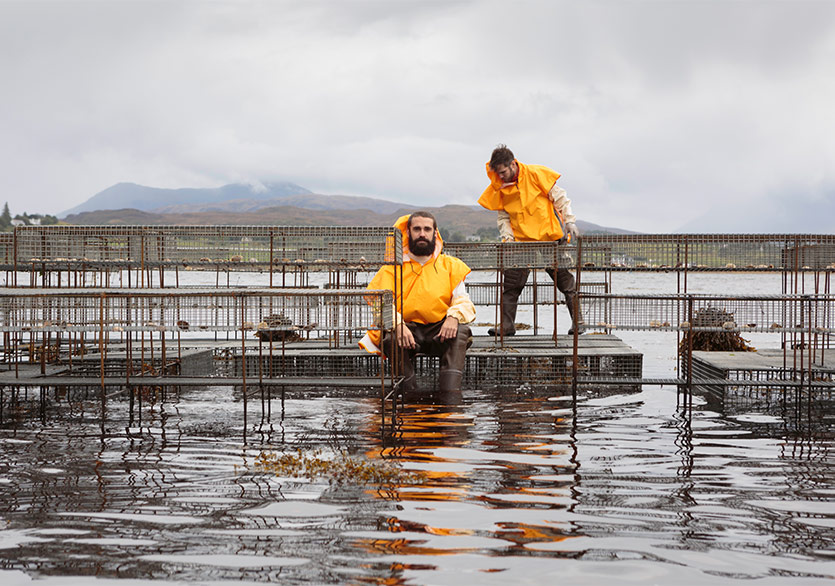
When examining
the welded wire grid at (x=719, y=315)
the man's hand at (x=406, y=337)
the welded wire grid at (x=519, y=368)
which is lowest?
the welded wire grid at (x=519, y=368)

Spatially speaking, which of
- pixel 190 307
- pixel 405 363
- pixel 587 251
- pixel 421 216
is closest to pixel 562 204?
pixel 587 251

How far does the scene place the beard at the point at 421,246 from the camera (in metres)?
9.18

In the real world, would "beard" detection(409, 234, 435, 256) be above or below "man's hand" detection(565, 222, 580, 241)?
below

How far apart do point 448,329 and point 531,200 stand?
3.39m

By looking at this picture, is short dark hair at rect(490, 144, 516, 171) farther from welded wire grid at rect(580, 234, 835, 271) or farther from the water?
the water

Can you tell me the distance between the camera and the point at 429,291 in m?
9.17

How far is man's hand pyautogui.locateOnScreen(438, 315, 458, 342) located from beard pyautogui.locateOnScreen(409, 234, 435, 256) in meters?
0.79

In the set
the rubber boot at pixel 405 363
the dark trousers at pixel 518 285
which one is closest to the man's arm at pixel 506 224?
the dark trousers at pixel 518 285

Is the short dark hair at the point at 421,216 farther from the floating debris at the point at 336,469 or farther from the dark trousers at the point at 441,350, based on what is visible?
the floating debris at the point at 336,469

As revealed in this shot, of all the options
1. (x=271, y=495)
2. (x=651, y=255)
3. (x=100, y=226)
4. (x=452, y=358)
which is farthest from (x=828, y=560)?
(x=100, y=226)

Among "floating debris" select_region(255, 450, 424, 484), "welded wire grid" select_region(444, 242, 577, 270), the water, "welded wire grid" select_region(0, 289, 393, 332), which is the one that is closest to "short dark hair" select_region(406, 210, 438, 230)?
"welded wire grid" select_region(0, 289, 393, 332)

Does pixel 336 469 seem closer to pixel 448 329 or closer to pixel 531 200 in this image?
pixel 448 329

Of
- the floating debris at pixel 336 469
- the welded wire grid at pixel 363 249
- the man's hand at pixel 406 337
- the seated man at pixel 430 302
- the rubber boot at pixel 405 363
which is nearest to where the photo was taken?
the floating debris at pixel 336 469

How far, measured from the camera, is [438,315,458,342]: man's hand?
895 centimetres
